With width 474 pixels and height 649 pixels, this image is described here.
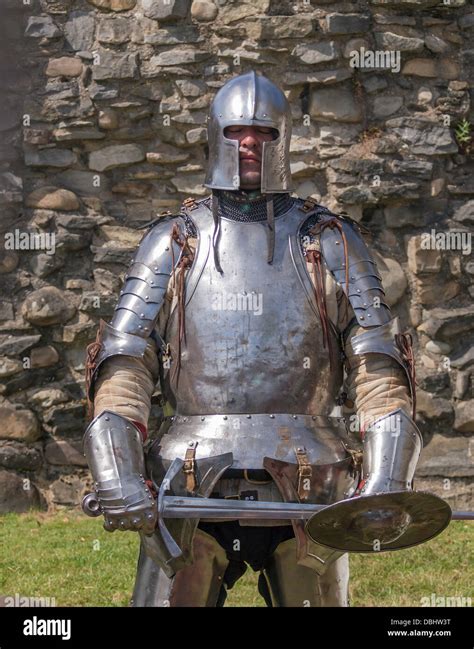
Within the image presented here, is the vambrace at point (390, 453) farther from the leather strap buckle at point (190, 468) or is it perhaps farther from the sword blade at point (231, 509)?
the leather strap buckle at point (190, 468)

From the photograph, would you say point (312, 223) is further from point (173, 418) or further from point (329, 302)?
point (173, 418)

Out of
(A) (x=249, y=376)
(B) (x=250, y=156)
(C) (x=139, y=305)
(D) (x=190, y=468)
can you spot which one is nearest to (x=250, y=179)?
(B) (x=250, y=156)

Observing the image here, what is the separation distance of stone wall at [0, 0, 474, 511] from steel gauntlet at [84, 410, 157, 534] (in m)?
2.93

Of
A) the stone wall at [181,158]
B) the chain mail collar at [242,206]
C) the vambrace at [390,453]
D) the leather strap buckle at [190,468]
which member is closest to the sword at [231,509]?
the leather strap buckle at [190,468]

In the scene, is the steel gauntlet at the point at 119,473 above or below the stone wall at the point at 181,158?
below

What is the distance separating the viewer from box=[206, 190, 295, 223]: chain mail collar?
4.24 meters

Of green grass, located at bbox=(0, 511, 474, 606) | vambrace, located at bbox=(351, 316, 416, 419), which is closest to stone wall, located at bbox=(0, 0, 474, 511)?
green grass, located at bbox=(0, 511, 474, 606)

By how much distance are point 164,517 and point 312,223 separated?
1174 millimetres

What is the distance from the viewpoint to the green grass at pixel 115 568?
550 cm

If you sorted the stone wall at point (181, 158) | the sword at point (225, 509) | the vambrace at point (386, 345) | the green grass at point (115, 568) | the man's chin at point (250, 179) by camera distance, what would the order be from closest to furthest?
the sword at point (225, 509)
the vambrace at point (386, 345)
the man's chin at point (250, 179)
the green grass at point (115, 568)
the stone wall at point (181, 158)

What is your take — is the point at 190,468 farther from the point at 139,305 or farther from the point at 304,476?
the point at 139,305

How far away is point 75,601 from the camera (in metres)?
5.42

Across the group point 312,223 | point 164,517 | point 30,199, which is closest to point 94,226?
point 30,199

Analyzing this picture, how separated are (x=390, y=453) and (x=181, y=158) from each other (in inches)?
134
